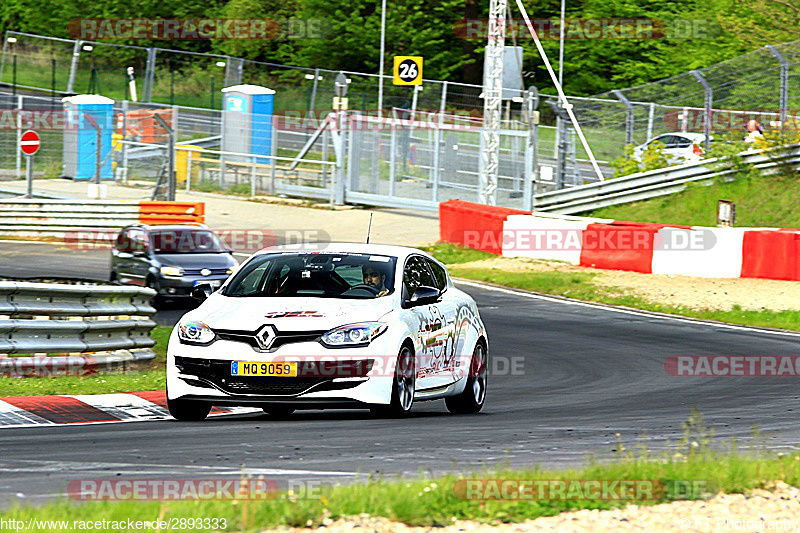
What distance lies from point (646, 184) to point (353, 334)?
2386cm

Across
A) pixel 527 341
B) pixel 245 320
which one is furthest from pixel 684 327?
pixel 245 320

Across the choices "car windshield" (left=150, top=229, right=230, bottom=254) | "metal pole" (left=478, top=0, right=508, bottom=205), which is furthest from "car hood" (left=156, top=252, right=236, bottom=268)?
"metal pole" (left=478, top=0, right=508, bottom=205)

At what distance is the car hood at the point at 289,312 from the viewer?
10.2 metres

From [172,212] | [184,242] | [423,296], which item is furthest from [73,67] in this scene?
[423,296]

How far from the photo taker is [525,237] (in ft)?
92.0

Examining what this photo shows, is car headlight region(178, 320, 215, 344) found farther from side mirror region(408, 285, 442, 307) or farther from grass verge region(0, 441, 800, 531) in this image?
grass verge region(0, 441, 800, 531)

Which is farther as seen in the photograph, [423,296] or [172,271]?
[172,271]

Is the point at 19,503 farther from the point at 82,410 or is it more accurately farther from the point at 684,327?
the point at 684,327

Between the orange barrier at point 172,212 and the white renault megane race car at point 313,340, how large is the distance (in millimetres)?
20689

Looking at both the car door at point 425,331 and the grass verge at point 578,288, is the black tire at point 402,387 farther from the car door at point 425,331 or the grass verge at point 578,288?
the grass verge at point 578,288

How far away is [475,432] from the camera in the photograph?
9.81 m

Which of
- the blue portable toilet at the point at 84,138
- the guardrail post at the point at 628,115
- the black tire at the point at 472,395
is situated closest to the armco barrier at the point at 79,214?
the blue portable toilet at the point at 84,138

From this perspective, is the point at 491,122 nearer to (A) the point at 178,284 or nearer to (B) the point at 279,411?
(A) the point at 178,284

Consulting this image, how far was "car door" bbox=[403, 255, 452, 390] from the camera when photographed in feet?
36.1
